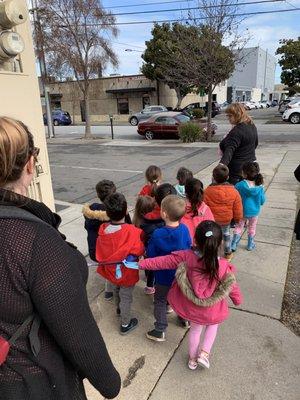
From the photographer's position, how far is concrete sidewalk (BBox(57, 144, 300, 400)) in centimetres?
236

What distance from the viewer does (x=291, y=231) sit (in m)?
5.17

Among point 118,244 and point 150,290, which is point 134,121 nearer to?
point 150,290

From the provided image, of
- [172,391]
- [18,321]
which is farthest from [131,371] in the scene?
[18,321]

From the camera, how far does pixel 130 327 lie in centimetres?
296

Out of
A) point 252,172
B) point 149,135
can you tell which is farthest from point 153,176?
point 149,135

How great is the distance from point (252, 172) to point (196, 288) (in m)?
2.26

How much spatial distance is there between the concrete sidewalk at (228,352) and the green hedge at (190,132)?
39.8 feet

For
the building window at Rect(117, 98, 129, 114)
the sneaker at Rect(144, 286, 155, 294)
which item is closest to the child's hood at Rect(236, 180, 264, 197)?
the sneaker at Rect(144, 286, 155, 294)

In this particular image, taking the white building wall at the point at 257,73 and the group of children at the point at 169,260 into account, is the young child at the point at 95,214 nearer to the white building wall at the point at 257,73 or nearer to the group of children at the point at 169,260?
the group of children at the point at 169,260

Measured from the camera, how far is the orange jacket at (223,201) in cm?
378

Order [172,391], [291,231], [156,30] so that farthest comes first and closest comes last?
[156,30]
[291,231]
[172,391]

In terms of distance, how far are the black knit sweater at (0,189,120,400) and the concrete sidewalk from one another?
1369 millimetres

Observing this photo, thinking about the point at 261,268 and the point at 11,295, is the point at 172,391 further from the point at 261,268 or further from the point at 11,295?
the point at 261,268

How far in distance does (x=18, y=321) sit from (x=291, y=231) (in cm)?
486
